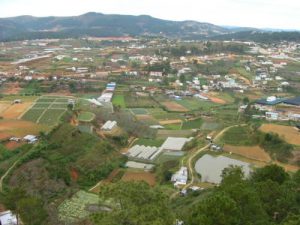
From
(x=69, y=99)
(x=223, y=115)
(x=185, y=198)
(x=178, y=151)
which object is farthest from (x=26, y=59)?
(x=185, y=198)

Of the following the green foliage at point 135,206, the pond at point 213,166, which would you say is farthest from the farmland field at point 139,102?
the green foliage at point 135,206

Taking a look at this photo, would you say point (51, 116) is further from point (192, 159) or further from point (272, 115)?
point (272, 115)

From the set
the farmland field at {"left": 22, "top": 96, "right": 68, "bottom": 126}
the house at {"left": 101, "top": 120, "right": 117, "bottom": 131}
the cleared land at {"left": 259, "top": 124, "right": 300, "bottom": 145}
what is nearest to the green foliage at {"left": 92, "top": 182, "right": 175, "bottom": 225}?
the cleared land at {"left": 259, "top": 124, "right": 300, "bottom": 145}

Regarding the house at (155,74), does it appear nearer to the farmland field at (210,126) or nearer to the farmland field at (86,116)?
the farmland field at (210,126)

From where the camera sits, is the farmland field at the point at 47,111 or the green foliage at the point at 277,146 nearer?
the green foliage at the point at 277,146

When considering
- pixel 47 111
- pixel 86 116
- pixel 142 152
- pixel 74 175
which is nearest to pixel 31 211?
pixel 74 175

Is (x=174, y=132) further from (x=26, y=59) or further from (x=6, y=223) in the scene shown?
(x=26, y=59)
